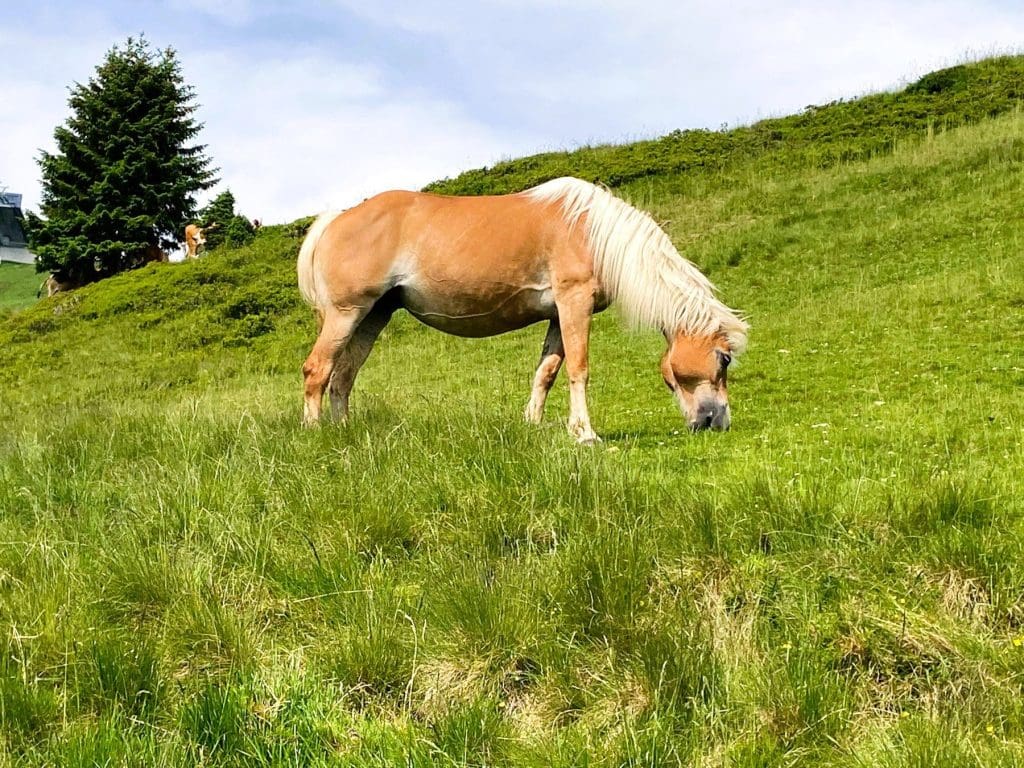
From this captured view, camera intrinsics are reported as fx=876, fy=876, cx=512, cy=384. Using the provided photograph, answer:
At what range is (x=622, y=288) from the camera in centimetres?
722

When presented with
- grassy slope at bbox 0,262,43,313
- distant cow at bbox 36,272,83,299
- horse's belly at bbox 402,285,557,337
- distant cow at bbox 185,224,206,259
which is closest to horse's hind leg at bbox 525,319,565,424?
horse's belly at bbox 402,285,557,337

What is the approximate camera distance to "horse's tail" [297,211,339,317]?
7.66 meters

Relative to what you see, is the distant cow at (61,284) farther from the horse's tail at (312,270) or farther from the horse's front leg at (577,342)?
the horse's front leg at (577,342)

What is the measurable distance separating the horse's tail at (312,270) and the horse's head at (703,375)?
3.09 m

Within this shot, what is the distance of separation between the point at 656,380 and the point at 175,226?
3013cm

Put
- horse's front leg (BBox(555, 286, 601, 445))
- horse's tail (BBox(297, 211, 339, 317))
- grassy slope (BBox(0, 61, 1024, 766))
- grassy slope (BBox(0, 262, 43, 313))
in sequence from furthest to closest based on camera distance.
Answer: grassy slope (BBox(0, 262, 43, 313)), horse's tail (BBox(297, 211, 339, 317)), horse's front leg (BBox(555, 286, 601, 445)), grassy slope (BBox(0, 61, 1024, 766))

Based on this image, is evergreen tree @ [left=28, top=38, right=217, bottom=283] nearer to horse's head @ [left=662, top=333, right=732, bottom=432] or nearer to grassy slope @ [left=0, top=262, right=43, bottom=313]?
grassy slope @ [left=0, top=262, right=43, bottom=313]

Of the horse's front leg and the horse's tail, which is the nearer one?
the horse's front leg

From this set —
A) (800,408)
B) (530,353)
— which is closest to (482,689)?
(800,408)

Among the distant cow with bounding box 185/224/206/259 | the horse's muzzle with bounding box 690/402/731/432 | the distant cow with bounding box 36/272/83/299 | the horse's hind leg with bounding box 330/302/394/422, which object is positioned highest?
the distant cow with bounding box 185/224/206/259

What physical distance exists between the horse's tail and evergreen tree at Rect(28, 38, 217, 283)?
28369 mm

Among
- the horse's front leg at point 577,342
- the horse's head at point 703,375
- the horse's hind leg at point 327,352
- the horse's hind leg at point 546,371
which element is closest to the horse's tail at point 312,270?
the horse's hind leg at point 327,352

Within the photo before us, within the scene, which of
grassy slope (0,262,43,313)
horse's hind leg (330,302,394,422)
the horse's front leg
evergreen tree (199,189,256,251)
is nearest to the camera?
the horse's front leg

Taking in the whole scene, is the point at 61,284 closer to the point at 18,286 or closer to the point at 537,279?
the point at 18,286
